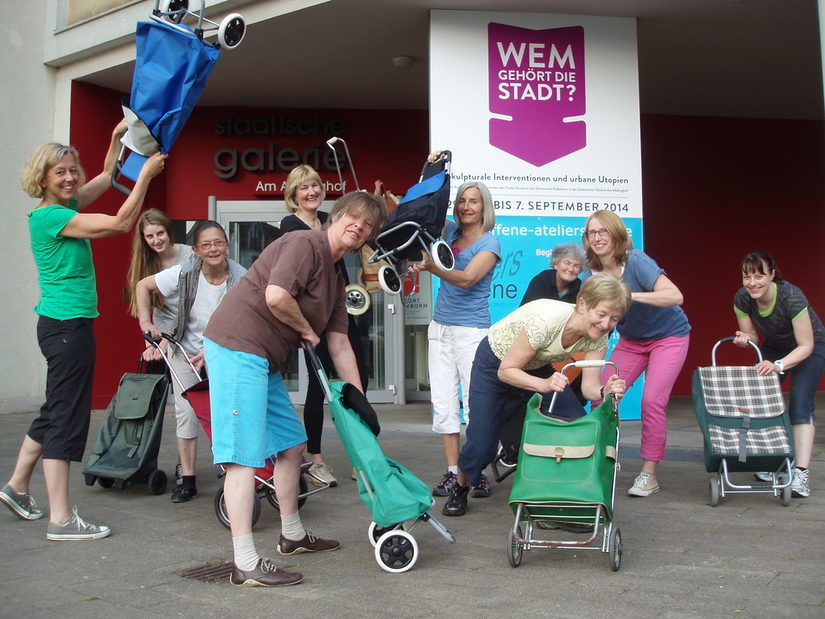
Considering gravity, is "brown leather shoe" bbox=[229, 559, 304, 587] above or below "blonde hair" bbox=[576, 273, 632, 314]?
below

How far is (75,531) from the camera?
13.0ft

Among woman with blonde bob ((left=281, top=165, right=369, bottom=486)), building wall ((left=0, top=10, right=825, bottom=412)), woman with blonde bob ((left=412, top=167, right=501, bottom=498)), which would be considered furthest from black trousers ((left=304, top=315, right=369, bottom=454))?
building wall ((left=0, top=10, right=825, bottom=412))

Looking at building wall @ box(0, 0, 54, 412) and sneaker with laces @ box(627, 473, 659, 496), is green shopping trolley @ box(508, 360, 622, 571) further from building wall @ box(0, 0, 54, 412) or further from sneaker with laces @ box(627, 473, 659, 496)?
building wall @ box(0, 0, 54, 412)

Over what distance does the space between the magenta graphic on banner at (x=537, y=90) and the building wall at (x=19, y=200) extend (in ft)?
17.0

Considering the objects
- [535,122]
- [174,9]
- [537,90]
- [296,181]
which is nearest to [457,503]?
[296,181]

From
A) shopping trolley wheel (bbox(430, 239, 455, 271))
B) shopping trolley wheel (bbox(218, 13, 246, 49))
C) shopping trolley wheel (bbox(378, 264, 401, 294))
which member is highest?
shopping trolley wheel (bbox(218, 13, 246, 49))

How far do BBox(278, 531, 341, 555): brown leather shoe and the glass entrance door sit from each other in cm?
643

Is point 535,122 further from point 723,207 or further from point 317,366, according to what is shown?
point 317,366

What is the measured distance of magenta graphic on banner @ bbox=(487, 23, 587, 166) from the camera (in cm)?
788

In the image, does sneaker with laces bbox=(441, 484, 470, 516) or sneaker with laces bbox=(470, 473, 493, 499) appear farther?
sneaker with laces bbox=(470, 473, 493, 499)

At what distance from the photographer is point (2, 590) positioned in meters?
3.21

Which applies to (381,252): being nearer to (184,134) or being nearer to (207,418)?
(207,418)

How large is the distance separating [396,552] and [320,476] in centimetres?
176

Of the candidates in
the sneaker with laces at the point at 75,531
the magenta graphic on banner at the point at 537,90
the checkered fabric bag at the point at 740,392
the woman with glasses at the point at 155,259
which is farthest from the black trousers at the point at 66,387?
the magenta graphic on banner at the point at 537,90
